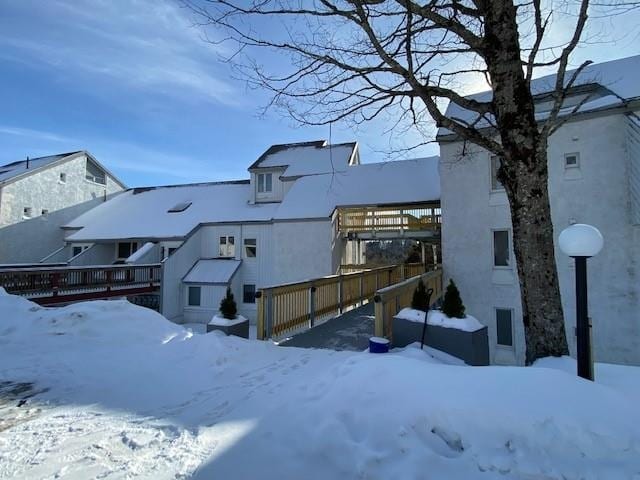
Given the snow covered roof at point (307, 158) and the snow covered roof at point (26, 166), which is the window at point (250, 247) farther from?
the snow covered roof at point (26, 166)

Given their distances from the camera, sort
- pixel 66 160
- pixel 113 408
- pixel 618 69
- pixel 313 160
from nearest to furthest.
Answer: pixel 113 408 < pixel 618 69 < pixel 313 160 < pixel 66 160

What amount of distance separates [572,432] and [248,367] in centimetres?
400

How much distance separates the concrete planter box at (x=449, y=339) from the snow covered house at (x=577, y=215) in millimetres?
5407

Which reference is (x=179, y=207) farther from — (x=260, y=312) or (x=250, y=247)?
(x=260, y=312)

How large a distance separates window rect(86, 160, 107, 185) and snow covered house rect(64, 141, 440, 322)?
8.96 ft

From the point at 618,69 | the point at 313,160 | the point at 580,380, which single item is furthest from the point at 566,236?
the point at 313,160

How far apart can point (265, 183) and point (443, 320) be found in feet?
61.1

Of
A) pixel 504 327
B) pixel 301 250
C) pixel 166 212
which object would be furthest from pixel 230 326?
pixel 166 212

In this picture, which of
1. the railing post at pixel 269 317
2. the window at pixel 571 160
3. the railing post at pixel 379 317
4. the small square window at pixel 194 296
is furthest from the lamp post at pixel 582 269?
the small square window at pixel 194 296

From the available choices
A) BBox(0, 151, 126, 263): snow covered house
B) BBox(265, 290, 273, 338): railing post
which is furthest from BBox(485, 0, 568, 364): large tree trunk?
BBox(0, 151, 126, 263): snow covered house

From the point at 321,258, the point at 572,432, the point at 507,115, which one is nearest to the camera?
the point at 572,432

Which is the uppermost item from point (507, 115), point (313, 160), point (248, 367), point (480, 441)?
point (313, 160)

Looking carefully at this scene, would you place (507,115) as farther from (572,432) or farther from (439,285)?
(439,285)

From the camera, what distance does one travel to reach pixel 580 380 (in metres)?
2.98
